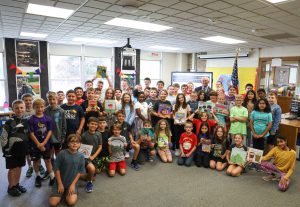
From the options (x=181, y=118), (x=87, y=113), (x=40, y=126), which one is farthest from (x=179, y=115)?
(x=40, y=126)

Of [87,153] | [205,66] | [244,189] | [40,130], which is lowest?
[244,189]

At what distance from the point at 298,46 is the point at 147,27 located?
5.25 m

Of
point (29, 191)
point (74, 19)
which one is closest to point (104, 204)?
point (29, 191)

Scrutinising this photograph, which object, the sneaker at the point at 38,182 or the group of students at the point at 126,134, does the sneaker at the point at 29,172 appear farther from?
the sneaker at the point at 38,182

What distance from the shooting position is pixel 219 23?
4309mm

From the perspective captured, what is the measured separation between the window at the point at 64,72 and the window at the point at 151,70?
2.81 meters

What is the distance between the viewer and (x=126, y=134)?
12.8 feet

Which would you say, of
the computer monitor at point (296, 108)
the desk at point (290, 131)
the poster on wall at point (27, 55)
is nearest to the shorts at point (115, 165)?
the desk at point (290, 131)

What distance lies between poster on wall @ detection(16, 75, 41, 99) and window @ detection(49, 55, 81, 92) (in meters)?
0.48

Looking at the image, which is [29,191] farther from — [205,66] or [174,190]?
[205,66]

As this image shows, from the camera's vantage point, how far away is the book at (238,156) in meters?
3.53

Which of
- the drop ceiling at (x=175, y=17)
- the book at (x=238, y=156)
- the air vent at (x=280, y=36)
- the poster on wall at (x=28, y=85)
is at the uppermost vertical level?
the air vent at (x=280, y=36)

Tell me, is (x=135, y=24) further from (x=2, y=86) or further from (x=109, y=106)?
(x=2, y=86)

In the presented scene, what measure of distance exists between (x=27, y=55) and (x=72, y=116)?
16.2 ft
